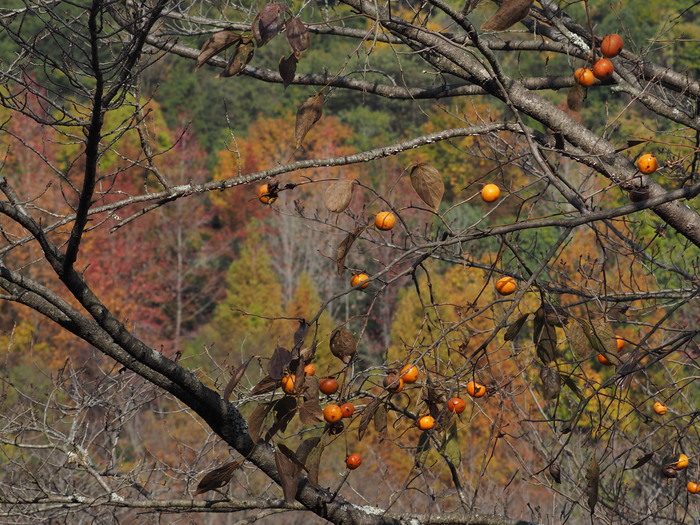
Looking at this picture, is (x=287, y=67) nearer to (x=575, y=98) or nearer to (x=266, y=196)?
(x=266, y=196)

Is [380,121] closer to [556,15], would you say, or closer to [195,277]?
[195,277]

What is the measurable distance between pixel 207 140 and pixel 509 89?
2657 cm

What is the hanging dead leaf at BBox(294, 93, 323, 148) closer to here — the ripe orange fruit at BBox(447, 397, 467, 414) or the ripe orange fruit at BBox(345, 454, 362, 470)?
the ripe orange fruit at BBox(447, 397, 467, 414)

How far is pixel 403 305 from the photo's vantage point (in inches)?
622

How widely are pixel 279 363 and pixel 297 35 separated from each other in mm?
585

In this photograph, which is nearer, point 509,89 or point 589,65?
point 589,65

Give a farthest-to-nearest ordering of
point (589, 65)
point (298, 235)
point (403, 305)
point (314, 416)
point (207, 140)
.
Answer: point (207, 140) < point (298, 235) < point (403, 305) < point (589, 65) < point (314, 416)

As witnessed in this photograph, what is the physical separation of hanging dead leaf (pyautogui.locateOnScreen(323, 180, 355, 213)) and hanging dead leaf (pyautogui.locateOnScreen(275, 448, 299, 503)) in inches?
19.3

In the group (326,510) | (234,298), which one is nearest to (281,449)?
(326,510)

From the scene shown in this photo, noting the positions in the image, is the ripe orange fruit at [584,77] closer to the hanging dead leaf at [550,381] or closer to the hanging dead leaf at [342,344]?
the hanging dead leaf at [550,381]

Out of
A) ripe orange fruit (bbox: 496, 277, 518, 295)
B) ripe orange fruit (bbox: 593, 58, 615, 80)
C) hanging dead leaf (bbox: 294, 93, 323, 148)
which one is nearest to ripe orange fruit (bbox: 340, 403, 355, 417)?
hanging dead leaf (bbox: 294, 93, 323, 148)

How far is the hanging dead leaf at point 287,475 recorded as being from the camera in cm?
143

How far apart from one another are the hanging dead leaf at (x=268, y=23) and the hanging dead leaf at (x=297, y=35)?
0.07 ft

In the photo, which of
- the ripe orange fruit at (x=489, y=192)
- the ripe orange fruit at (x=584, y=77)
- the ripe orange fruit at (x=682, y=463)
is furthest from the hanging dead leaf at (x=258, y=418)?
the ripe orange fruit at (x=682, y=463)
